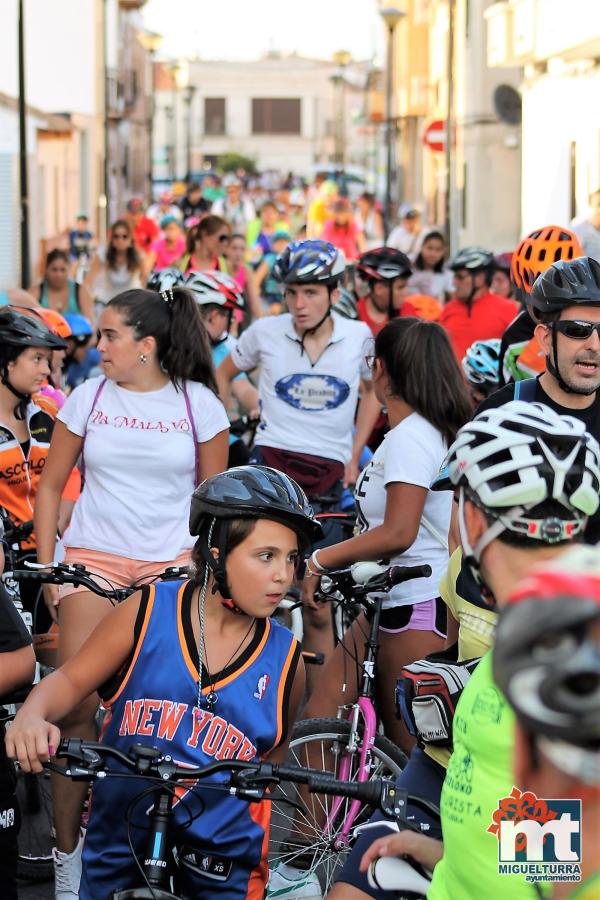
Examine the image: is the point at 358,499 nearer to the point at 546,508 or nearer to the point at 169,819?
the point at 169,819

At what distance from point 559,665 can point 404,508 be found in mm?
3600

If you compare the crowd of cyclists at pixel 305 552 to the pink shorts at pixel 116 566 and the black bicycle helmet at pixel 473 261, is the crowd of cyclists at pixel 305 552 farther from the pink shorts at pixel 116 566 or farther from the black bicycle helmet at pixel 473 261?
the black bicycle helmet at pixel 473 261

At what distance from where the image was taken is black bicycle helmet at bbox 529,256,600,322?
505cm

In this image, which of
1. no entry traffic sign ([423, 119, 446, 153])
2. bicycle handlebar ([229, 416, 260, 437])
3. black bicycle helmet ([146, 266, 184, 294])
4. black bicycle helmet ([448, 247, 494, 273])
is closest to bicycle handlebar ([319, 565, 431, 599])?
bicycle handlebar ([229, 416, 260, 437])

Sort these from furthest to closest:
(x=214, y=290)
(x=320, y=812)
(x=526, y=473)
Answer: (x=214, y=290) → (x=320, y=812) → (x=526, y=473)

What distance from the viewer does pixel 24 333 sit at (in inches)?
263

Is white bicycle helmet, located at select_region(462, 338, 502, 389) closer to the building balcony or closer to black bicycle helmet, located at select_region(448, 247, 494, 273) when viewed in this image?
black bicycle helmet, located at select_region(448, 247, 494, 273)

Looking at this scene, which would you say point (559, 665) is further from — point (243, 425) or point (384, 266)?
point (384, 266)

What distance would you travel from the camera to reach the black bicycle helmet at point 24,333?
6.62 metres

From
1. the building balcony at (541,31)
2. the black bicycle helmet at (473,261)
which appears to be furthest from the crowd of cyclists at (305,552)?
the building balcony at (541,31)

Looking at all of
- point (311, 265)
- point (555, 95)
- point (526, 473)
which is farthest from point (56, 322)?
point (555, 95)

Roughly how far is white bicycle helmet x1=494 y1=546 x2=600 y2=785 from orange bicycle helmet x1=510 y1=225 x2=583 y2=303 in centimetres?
560

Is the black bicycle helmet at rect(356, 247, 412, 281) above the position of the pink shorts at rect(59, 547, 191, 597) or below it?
above

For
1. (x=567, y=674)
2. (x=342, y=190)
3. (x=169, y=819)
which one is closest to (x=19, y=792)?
(x=169, y=819)
